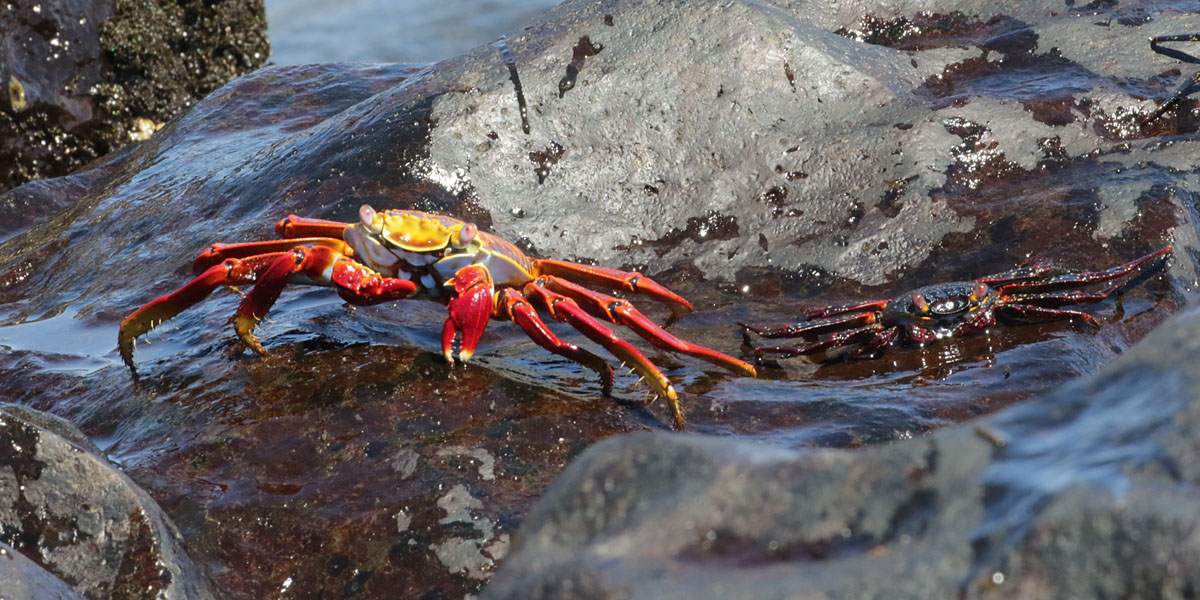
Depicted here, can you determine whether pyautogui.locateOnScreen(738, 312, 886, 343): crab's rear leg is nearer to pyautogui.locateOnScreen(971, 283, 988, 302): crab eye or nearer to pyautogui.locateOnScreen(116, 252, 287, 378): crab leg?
pyautogui.locateOnScreen(971, 283, 988, 302): crab eye

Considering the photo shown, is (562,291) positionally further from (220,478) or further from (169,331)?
(169,331)

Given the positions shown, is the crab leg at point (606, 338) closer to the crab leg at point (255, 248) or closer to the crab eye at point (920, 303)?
the crab leg at point (255, 248)

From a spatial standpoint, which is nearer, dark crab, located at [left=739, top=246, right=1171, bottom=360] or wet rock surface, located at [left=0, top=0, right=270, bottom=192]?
dark crab, located at [left=739, top=246, right=1171, bottom=360]

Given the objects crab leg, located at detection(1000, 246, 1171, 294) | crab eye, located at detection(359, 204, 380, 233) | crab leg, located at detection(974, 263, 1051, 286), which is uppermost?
crab eye, located at detection(359, 204, 380, 233)

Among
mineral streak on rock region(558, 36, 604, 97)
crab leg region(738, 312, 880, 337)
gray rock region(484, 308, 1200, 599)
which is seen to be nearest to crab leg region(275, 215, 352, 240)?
mineral streak on rock region(558, 36, 604, 97)

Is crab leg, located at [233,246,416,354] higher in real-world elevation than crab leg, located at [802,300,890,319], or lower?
higher

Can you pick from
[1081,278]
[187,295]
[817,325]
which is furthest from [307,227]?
[1081,278]

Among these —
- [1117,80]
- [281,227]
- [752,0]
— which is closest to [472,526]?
[281,227]
